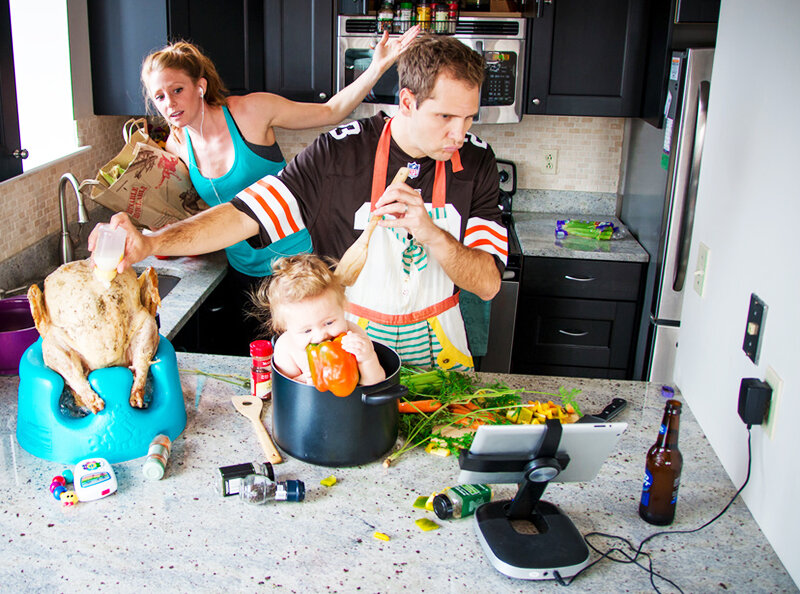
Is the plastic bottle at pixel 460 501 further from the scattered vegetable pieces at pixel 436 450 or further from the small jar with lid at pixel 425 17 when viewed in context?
the small jar with lid at pixel 425 17

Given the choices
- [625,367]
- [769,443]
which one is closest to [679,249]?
[625,367]

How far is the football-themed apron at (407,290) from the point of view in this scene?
205 cm

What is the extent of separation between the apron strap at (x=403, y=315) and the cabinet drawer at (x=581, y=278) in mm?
1296

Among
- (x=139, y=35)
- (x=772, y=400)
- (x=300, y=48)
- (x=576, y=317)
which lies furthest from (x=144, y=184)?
(x=772, y=400)

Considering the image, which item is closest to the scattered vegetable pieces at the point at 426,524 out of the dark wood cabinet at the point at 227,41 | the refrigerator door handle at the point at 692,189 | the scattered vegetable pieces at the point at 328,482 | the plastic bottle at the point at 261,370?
the scattered vegetable pieces at the point at 328,482

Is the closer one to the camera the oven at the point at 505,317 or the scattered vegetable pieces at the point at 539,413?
the scattered vegetable pieces at the point at 539,413

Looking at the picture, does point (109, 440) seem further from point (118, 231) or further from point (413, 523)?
point (413, 523)

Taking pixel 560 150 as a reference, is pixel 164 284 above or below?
below

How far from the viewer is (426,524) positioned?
1300 mm

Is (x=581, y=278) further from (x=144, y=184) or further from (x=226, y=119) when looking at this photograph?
(x=144, y=184)

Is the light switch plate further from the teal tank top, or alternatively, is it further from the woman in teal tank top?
the teal tank top

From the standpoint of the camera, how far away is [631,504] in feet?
4.57

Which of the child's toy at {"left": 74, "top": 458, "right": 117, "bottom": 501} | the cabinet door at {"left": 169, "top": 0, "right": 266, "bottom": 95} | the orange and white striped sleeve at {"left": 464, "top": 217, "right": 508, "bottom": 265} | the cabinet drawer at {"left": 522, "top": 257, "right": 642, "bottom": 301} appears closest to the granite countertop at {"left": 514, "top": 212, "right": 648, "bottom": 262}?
the cabinet drawer at {"left": 522, "top": 257, "right": 642, "bottom": 301}

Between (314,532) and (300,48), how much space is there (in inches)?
103
